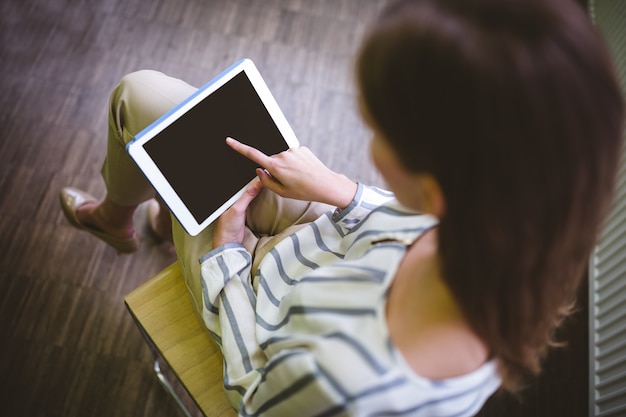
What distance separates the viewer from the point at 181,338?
0.81 m

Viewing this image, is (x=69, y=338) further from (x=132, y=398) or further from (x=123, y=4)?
(x=123, y=4)

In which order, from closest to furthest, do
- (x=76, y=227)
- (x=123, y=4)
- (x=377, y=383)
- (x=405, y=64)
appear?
1. (x=405, y=64)
2. (x=377, y=383)
3. (x=76, y=227)
4. (x=123, y=4)

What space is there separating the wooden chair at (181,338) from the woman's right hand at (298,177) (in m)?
0.25

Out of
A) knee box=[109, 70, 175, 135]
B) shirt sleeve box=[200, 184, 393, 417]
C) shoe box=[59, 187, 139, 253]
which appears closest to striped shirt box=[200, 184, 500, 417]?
shirt sleeve box=[200, 184, 393, 417]

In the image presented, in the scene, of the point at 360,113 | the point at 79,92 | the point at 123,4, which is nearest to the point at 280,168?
the point at 360,113

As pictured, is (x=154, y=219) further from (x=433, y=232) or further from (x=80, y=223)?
(x=433, y=232)

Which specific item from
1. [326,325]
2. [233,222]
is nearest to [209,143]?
[233,222]

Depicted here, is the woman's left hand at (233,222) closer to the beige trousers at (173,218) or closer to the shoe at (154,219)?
the beige trousers at (173,218)

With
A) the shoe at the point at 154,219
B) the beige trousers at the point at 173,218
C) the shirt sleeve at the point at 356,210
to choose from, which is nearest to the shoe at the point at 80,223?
the shoe at the point at 154,219

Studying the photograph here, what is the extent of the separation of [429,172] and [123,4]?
1.60m

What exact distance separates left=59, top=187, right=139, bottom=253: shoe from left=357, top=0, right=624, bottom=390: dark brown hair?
102 cm

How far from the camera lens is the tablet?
28.8 inches

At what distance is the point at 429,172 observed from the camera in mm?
428

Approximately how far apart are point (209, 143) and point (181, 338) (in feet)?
1.09
